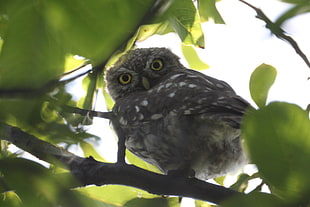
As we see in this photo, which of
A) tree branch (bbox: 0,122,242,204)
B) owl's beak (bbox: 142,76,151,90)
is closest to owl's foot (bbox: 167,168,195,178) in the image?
tree branch (bbox: 0,122,242,204)

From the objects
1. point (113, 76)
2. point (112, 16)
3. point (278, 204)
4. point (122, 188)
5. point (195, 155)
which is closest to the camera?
point (112, 16)

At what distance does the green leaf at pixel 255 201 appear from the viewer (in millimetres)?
425

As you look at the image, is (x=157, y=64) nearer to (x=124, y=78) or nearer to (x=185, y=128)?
(x=124, y=78)

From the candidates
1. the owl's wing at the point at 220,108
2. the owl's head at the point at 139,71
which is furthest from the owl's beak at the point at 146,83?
the owl's wing at the point at 220,108

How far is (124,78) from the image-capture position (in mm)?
2719

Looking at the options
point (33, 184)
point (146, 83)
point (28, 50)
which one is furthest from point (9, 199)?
point (146, 83)

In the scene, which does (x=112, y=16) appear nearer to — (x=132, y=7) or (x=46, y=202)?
(x=132, y=7)

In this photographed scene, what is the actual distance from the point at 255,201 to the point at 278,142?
74 millimetres

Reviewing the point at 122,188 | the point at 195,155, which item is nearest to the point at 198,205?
the point at 195,155

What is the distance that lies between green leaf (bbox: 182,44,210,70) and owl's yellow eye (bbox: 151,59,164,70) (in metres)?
0.85

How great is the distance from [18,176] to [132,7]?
20cm

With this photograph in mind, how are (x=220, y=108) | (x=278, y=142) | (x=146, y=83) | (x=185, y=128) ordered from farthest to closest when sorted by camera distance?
(x=146, y=83) < (x=185, y=128) < (x=220, y=108) < (x=278, y=142)

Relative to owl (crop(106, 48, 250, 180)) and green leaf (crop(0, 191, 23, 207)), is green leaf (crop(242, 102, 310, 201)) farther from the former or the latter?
owl (crop(106, 48, 250, 180))

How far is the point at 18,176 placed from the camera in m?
0.41
